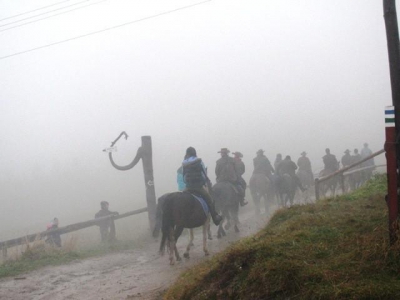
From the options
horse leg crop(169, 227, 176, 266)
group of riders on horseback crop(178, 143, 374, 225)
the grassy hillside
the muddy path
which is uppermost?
group of riders on horseback crop(178, 143, 374, 225)

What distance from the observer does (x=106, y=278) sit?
372 inches

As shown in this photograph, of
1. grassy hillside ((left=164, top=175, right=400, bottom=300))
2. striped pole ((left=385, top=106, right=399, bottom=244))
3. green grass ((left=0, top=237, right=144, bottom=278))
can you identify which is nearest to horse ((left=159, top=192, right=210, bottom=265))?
green grass ((left=0, top=237, right=144, bottom=278))

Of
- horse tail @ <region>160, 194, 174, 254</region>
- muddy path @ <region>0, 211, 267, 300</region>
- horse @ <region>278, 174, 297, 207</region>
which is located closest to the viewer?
muddy path @ <region>0, 211, 267, 300</region>

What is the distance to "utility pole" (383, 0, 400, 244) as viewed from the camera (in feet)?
15.9

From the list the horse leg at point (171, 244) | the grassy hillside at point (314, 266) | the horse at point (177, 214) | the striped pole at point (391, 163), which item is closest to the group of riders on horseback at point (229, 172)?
the horse at point (177, 214)

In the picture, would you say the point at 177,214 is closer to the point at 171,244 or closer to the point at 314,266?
the point at 171,244

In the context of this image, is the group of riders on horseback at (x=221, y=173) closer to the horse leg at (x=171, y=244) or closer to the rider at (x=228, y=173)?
the rider at (x=228, y=173)

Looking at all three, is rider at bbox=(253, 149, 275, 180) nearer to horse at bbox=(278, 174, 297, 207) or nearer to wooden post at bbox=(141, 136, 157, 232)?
horse at bbox=(278, 174, 297, 207)

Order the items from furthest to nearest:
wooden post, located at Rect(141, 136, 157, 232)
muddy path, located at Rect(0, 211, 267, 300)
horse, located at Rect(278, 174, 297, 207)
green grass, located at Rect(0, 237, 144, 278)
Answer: horse, located at Rect(278, 174, 297, 207)
wooden post, located at Rect(141, 136, 157, 232)
green grass, located at Rect(0, 237, 144, 278)
muddy path, located at Rect(0, 211, 267, 300)

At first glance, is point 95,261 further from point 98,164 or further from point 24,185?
point 98,164

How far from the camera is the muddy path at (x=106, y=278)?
320 inches

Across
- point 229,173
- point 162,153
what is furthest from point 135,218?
point 162,153

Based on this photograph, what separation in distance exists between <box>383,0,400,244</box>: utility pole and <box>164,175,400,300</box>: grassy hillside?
35cm

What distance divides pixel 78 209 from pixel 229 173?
1075 inches
